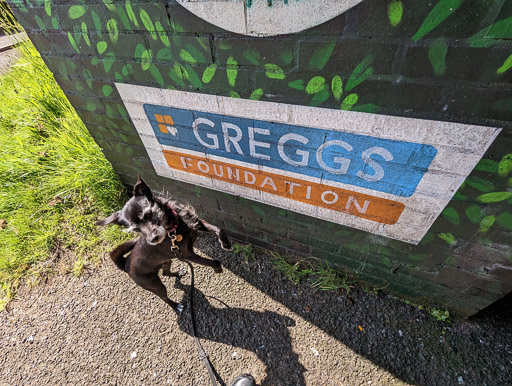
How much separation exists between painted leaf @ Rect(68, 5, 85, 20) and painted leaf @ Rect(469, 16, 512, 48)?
7.04ft

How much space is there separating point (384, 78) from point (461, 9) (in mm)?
324

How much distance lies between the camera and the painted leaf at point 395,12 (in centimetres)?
97

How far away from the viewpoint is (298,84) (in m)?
1.33

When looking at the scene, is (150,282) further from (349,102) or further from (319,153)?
(349,102)

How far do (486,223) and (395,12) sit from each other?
49.4 inches

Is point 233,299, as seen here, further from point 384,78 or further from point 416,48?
point 416,48

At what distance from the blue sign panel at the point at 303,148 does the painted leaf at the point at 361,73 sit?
0.26 metres

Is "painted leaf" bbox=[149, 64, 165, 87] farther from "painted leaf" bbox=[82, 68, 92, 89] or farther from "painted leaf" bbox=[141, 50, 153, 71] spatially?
"painted leaf" bbox=[82, 68, 92, 89]

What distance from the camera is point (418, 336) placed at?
1987mm

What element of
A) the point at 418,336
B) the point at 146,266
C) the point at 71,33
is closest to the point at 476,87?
the point at 418,336

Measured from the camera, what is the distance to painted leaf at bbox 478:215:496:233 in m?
1.37

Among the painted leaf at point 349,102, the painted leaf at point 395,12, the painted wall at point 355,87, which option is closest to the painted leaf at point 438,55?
the painted wall at point 355,87

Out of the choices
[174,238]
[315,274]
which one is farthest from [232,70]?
[315,274]

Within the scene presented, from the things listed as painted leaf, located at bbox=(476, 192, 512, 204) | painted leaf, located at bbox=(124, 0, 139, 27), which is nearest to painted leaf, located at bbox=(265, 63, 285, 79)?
painted leaf, located at bbox=(124, 0, 139, 27)
